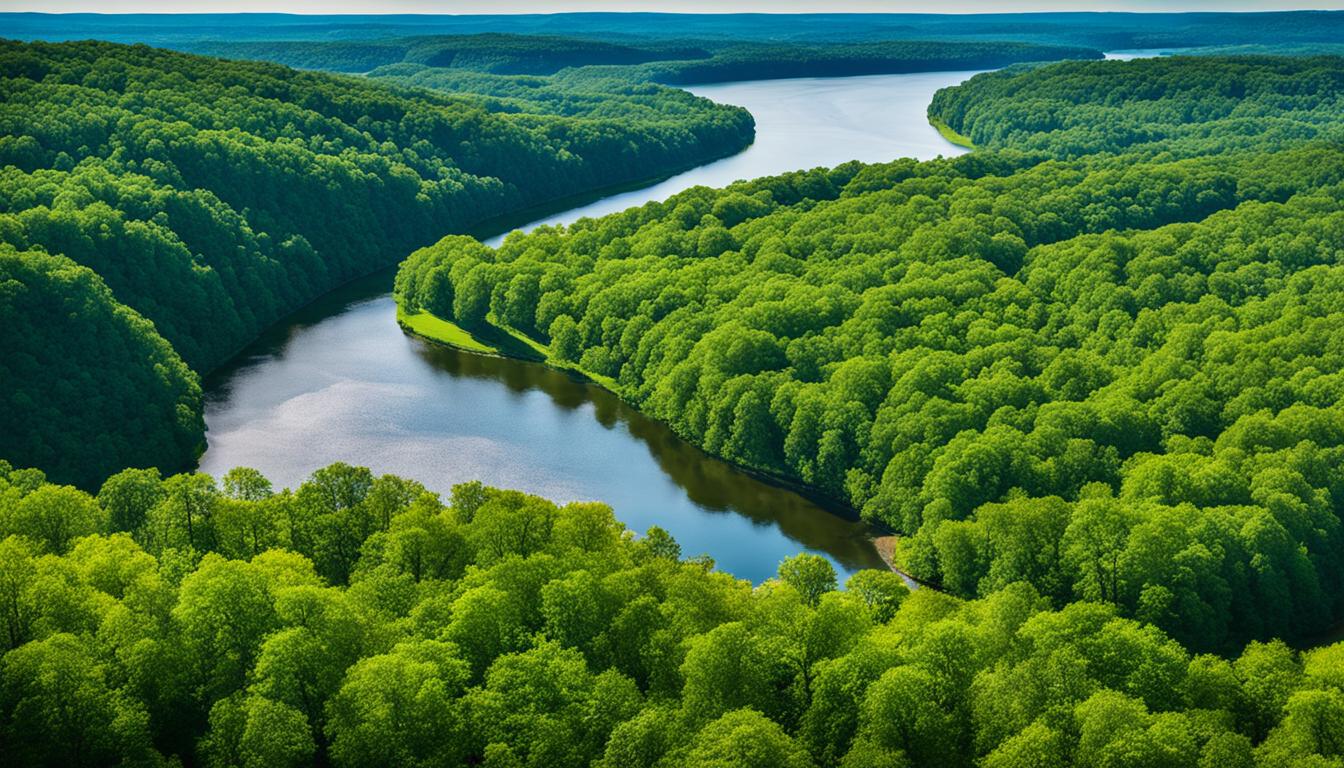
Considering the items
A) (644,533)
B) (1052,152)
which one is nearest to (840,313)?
(644,533)

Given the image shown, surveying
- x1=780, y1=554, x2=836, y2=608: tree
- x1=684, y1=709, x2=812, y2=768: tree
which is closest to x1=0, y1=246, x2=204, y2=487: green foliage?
x1=780, y1=554, x2=836, y2=608: tree

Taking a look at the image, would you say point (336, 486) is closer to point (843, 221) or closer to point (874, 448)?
point (874, 448)

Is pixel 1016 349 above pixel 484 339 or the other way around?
above

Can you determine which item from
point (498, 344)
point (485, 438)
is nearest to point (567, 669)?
point (485, 438)

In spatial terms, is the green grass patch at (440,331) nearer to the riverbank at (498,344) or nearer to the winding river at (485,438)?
the riverbank at (498,344)

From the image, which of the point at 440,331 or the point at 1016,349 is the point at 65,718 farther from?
the point at 440,331

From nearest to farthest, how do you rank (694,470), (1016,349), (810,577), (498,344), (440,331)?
(810,577)
(1016,349)
(694,470)
(498,344)
(440,331)

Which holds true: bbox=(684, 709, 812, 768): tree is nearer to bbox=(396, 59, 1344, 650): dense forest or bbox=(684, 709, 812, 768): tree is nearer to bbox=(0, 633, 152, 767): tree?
bbox=(0, 633, 152, 767): tree
